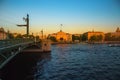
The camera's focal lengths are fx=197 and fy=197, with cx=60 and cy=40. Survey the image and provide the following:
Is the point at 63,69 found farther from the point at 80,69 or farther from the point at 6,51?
the point at 6,51

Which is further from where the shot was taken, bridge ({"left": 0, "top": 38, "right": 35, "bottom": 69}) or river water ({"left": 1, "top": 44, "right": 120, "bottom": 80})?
river water ({"left": 1, "top": 44, "right": 120, "bottom": 80})

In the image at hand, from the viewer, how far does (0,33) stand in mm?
65375

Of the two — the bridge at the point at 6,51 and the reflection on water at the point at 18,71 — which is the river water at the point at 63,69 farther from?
the bridge at the point at 6,51

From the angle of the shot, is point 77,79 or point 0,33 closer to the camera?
point 77,79

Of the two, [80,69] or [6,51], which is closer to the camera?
[6,51]

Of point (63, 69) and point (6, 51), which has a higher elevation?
point (6, 51)

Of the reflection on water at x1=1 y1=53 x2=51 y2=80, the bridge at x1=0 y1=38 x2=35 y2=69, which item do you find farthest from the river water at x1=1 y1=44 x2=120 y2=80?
the bridge at x1=0 y1=38 x2=35 y2=69

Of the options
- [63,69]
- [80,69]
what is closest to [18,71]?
[63,69]

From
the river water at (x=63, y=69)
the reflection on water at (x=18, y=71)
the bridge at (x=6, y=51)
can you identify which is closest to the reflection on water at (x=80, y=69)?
the river water at (x=63, y=69)

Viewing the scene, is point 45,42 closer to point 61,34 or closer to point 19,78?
point 19,78

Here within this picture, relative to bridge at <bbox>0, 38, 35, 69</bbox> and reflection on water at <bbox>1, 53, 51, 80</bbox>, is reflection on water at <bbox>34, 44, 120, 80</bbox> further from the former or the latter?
bridge at <bbox>0, 38, 35, 69</bbox>

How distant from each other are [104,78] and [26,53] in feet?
136

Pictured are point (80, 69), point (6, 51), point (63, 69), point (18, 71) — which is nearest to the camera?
point (6, 51)

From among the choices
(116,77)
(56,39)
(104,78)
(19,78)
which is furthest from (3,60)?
(56,39)
